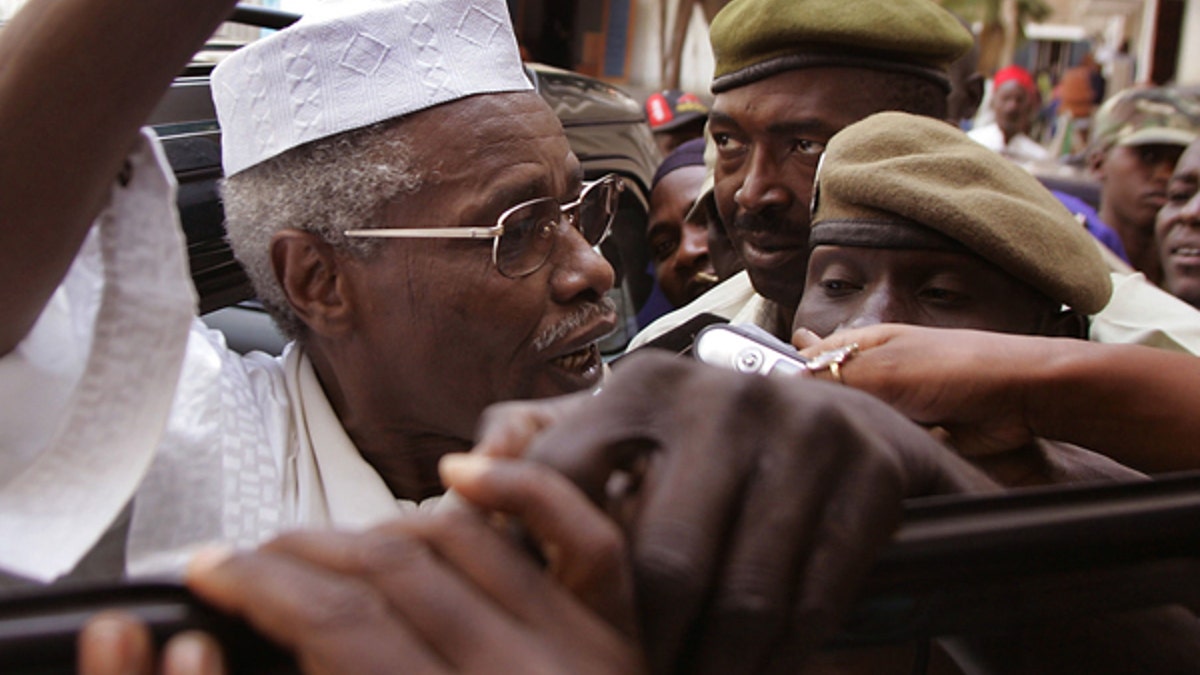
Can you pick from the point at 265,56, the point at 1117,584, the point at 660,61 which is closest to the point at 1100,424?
the point at 1117,584

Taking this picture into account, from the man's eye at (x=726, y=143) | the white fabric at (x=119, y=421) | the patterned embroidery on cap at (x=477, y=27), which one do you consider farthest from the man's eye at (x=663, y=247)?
the white fabric at (x=119, y=421)

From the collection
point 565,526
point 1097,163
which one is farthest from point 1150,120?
point 565,526

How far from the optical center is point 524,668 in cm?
67

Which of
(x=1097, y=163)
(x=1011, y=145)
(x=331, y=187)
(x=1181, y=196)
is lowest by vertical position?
(x=1011, y=145)

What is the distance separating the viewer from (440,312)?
2.21 meters

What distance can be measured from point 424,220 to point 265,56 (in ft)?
1.59

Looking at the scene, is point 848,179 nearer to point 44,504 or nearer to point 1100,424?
point 1100,424

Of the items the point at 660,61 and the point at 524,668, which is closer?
the point at 524,668

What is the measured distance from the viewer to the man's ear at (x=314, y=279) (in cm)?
225

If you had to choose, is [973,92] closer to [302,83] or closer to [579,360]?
[579,360]

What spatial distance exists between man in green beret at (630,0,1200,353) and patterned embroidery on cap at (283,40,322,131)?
1127mm

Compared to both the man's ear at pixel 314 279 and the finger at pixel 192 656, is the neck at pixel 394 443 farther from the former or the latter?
the finger at pixel 192 656

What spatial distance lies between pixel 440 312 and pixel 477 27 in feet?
2.16

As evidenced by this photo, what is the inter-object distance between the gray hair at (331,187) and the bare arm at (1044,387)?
109 cm
